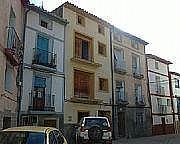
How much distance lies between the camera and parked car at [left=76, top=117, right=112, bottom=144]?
1341cm

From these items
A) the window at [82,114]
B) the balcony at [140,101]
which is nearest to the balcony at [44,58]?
the window at [82,114]

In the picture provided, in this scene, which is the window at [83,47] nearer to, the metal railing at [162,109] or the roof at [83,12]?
the roof at [83,12]

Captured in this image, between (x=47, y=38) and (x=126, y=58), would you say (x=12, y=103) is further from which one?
(x=126, y=58)

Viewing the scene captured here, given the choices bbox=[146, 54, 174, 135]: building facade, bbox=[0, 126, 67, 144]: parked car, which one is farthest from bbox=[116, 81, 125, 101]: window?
bbox=[0, 126, 67, 144]: parked car

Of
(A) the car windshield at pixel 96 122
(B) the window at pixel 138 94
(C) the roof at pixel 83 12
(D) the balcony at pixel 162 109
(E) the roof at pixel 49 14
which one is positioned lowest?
(A) the car windshield at pixel 96 122

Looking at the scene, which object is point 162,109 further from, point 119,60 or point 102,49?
point 102,49

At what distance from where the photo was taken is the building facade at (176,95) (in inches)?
1423

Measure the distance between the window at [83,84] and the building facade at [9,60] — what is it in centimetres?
645

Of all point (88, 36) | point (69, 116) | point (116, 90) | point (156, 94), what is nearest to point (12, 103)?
point (69, 116)

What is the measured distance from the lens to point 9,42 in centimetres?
1309

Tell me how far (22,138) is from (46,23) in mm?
14804

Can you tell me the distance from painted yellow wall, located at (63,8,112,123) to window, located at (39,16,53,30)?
1777 mm

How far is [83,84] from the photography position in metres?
22.5

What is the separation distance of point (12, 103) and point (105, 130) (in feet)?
18.3
